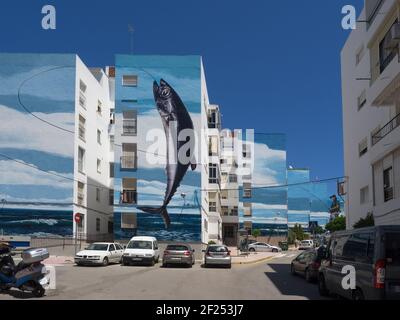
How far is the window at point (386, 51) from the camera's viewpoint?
891 inches

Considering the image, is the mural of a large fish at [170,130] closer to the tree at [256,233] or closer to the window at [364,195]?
the window at [364,195]

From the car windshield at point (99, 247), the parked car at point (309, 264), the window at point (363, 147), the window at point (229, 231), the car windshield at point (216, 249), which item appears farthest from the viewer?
the window at point (229, 231)

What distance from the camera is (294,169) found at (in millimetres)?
99250

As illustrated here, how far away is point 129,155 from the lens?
152ft

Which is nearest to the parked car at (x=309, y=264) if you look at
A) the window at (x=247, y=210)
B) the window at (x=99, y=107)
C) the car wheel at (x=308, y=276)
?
the car wheel at (x=308, y=276)

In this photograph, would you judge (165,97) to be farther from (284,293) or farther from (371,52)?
(284,293)

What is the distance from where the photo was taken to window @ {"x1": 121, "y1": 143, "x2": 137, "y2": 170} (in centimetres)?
4619

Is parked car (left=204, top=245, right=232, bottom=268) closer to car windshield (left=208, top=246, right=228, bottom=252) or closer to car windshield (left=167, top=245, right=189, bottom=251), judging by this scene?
car windshield (left=208, top=246, right=228, bottom=252)

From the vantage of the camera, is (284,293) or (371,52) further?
(371,52)

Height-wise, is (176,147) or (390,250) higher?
(176,147)

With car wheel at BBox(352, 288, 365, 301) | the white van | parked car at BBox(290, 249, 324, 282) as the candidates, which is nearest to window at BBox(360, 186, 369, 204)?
parked car at BBox(290, 249, 324, 282)

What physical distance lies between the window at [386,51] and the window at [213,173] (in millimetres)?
38029

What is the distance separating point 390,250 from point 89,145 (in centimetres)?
3848

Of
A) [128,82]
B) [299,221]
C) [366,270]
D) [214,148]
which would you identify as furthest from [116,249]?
[299,221]
